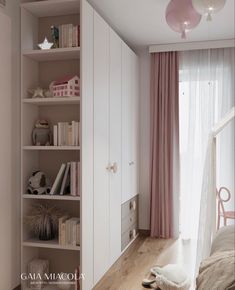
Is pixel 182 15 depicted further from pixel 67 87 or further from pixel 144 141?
pixel 144 141

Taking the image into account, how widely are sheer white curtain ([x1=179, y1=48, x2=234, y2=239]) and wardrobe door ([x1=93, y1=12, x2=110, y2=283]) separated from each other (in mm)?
1539

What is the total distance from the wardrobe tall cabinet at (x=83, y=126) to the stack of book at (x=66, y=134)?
0.21 ft

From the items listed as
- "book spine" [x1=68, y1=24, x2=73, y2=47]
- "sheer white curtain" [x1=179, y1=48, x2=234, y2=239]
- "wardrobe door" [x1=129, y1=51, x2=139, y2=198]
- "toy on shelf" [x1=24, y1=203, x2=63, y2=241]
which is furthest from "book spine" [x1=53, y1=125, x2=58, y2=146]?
"sheer white curtain" [x1=179, y1=48, x2=234, y2=239]

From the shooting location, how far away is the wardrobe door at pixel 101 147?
3.10 metres

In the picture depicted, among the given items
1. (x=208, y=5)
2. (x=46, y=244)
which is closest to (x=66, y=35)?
(x=208, y=5)

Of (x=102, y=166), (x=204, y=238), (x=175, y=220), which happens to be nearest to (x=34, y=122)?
(x=102, y=166)

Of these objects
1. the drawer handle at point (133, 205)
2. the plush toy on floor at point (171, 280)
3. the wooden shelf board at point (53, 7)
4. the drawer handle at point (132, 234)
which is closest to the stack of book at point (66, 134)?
the wooden shelf board at point (53, 7)

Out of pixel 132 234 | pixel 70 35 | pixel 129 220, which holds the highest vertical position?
pixel 70 35

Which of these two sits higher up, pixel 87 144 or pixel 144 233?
pixel 87 144

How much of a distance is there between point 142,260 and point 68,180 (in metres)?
1.40

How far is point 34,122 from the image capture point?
3117 millimetres

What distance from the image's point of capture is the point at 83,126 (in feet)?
9.14

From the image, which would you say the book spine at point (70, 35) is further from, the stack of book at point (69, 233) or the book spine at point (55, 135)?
the stack of book at point (69, 233)

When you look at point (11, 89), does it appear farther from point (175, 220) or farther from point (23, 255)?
point (175, 220)
